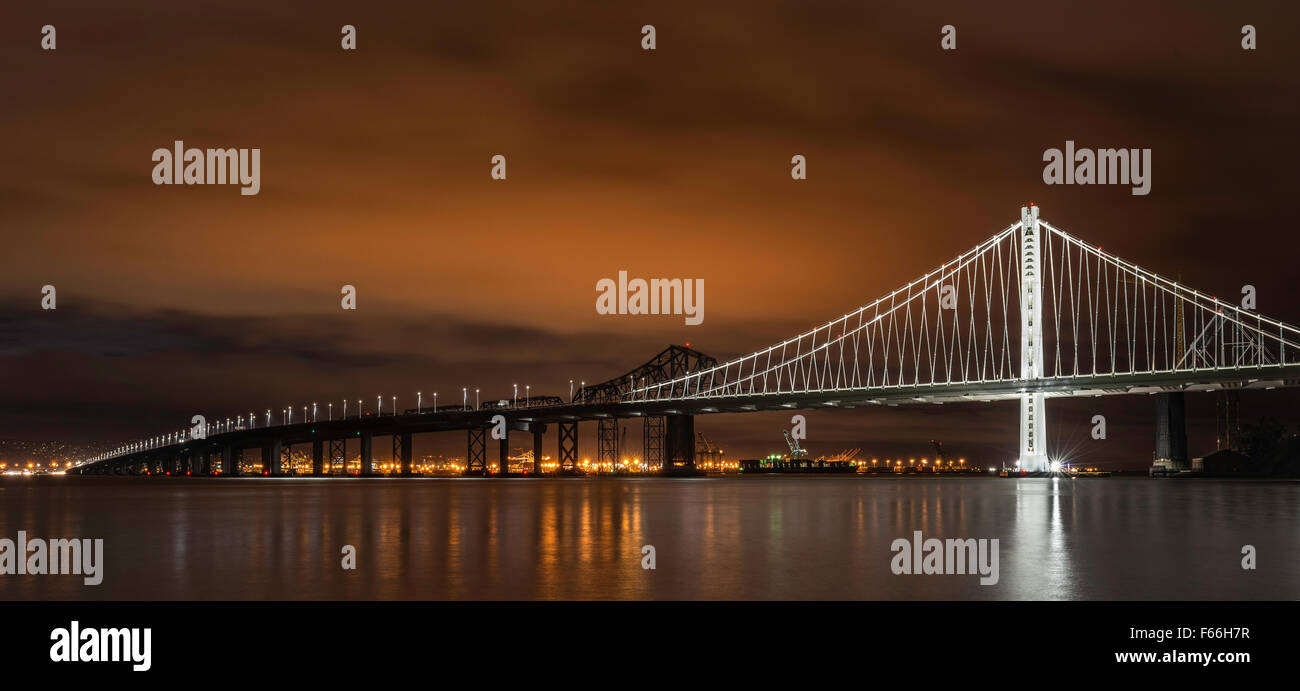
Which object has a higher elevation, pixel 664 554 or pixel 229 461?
pixel 664 554

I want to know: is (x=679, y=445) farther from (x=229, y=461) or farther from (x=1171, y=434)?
(x=229, y=461)

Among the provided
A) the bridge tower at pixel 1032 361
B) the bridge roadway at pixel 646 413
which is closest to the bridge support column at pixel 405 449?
the bridge roadway at pixel 646 413

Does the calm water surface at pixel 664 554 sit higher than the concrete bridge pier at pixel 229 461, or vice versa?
the calm water surface at pixel 664 554

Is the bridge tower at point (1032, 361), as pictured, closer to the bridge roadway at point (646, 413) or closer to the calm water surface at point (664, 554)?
the bridge roadway at point (646, 413)

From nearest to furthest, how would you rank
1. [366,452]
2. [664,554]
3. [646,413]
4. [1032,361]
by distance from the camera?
[664,554]
[1032,361]
[646,413]
[366,452]

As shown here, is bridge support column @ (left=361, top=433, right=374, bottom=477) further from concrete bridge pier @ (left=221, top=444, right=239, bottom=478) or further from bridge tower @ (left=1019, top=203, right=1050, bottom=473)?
bridge tower @ (left=1019, top=203, right=1050, bottom=473)

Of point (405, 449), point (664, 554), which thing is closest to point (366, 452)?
point (405, 449)
